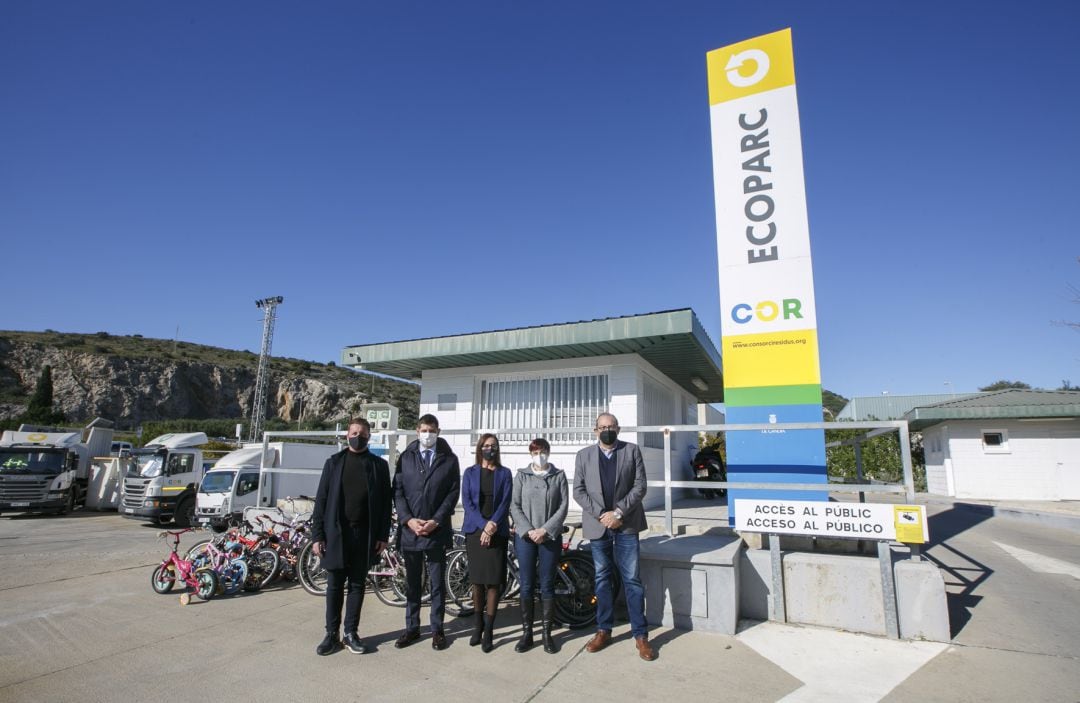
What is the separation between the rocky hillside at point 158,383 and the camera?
57.2 metres

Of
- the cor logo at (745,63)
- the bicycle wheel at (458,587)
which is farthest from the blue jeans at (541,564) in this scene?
the cor logo at (745,63)

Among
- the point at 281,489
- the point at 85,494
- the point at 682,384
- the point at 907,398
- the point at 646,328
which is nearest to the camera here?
the point at 646,328

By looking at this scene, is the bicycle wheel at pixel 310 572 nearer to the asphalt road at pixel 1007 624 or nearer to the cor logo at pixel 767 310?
the asphalt road at pixel 1007 624

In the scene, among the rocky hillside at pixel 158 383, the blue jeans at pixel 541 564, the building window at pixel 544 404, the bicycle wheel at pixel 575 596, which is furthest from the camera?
the rocky hillside at pixel 158 383

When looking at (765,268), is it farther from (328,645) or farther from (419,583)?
(328,645)

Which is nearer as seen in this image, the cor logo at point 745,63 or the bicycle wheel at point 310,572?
the bicycle wheel at point 310,572

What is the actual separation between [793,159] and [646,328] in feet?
11.9

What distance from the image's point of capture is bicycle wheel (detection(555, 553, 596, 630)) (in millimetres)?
5090

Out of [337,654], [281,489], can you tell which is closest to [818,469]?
[337,654]

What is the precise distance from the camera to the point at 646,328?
9523 mm

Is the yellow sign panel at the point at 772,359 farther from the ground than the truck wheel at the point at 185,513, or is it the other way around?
the yellow sign panel at the point at 772,359

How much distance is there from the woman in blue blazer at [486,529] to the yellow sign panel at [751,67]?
5628 mm

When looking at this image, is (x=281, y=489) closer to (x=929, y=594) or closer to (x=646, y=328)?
(x=646, y=328)

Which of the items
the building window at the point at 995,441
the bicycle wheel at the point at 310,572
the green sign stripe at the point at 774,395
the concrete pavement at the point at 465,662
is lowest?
the concrete pavement at the point at 465,662
